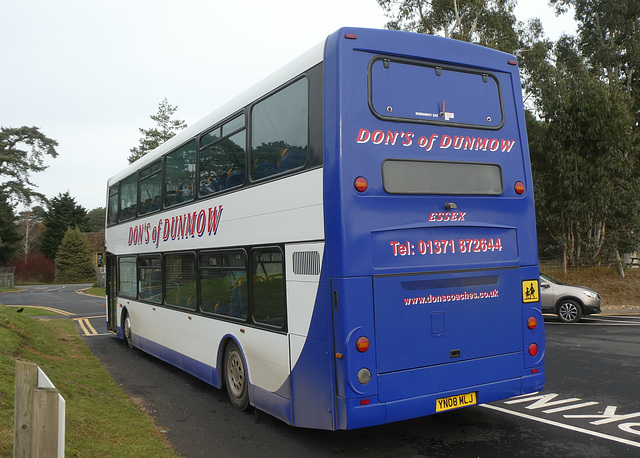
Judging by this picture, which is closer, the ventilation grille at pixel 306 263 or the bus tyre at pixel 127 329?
the ventilation grille at pixel 306 263

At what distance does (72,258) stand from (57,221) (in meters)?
8.38

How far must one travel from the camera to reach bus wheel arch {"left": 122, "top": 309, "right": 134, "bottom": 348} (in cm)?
1333

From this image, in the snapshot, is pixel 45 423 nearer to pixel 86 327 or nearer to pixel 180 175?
pixel 180 175

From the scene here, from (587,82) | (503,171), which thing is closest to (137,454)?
(503,171)

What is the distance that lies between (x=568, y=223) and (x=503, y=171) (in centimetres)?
1965

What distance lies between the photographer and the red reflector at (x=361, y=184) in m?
5.32

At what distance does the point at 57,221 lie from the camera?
79250 mm

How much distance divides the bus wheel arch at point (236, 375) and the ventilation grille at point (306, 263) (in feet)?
6.62

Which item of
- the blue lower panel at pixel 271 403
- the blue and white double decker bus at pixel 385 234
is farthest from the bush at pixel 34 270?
the blue and white double decker bus at pixel 385 234

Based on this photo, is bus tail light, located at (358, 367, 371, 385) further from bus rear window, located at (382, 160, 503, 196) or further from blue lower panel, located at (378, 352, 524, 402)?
bus rear window, located at (382, 160, 503, 196)

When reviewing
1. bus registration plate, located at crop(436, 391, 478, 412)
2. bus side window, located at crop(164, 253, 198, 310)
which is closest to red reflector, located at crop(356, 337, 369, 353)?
bus registration plate, located at crop(436, 391, 478, 412)

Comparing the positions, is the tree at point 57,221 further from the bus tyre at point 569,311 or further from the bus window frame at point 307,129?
the bus window frame at point 307,129

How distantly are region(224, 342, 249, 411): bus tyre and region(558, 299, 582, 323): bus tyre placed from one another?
1167 centimetres

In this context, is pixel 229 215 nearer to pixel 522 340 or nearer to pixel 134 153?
pixel 522 340
